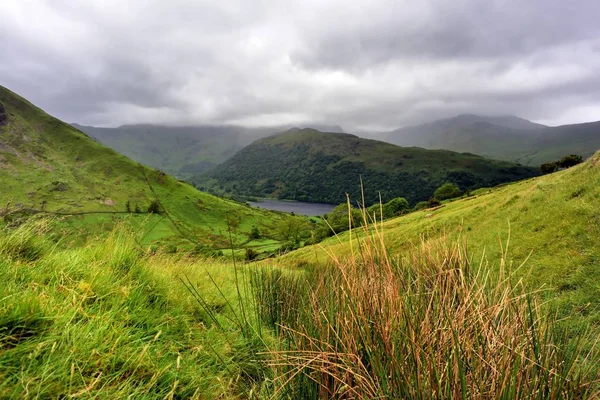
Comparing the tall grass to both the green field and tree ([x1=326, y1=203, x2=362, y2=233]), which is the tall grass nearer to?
the green field

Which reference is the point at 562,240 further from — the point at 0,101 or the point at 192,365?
the point at 0,101

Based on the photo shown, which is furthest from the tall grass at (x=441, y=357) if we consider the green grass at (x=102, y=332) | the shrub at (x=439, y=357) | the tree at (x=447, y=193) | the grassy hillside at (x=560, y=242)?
the tree at (x=447, y=193)

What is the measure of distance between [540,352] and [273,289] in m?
5.37

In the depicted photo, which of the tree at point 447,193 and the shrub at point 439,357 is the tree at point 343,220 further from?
the tree at point 447,193

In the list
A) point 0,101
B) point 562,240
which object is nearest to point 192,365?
point 562,240

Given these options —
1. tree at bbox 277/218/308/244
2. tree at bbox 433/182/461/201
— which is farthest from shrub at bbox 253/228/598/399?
tree at bbox 433/182/461/201

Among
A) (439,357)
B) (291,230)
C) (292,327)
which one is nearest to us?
(439,357)

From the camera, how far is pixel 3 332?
7.79 ft

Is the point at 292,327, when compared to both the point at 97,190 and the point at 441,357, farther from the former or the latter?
the point at 97,190

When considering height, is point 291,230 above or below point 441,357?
below

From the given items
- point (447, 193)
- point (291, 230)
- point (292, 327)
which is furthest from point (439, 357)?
point (447, 193)

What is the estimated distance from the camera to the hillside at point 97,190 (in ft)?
427

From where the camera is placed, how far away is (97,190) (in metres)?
156

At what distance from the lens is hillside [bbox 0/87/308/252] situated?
13012 centimetres
